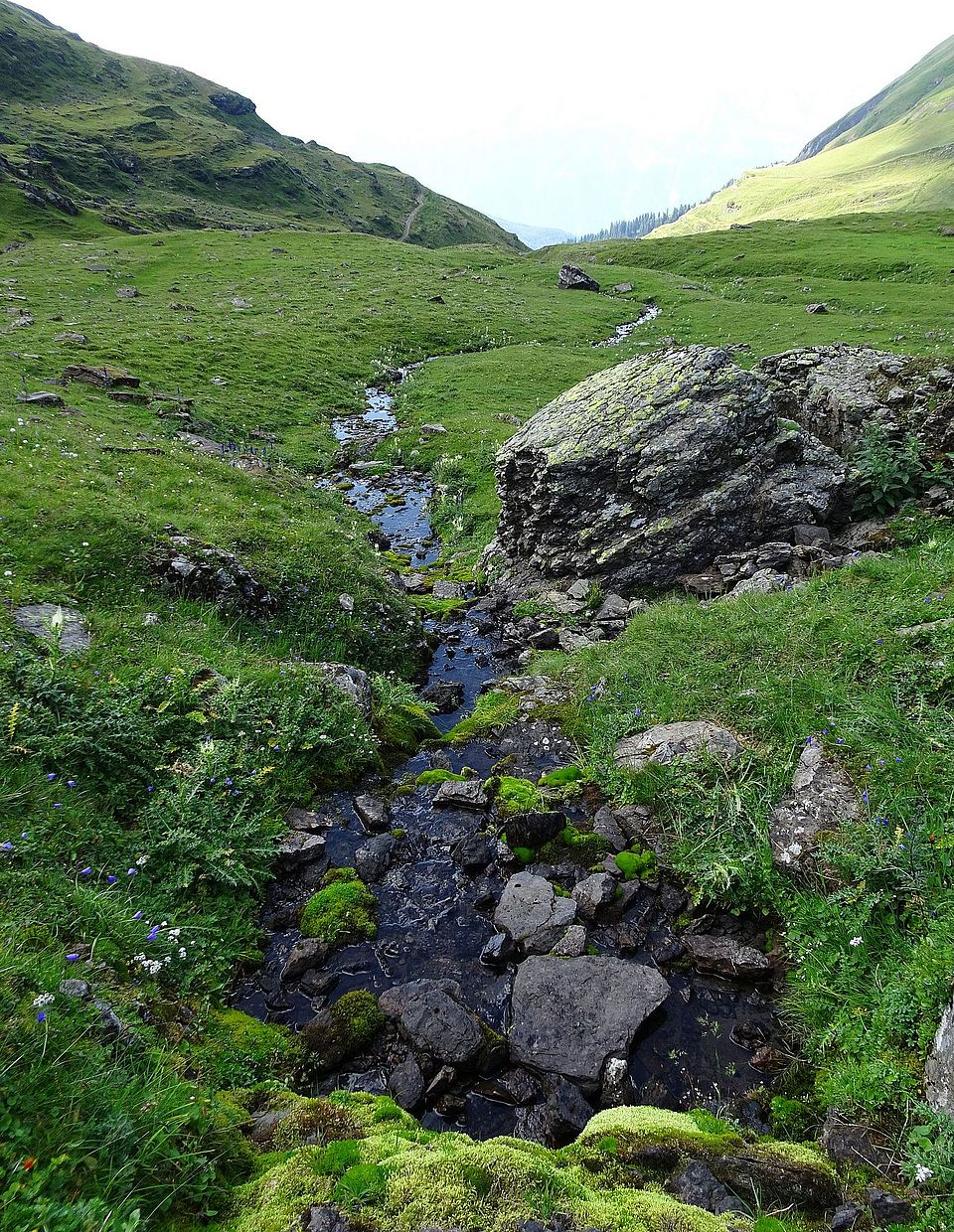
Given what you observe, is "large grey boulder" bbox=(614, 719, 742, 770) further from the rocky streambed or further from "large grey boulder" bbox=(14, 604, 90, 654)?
"large grey boulder" bbox=(14, 604, 90, 654)

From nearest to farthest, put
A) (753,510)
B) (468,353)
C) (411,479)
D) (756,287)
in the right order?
(753,510), (411,479), (468,353), (756,287)

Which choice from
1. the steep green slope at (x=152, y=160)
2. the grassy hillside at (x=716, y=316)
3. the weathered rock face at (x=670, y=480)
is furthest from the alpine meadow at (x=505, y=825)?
the steep green slope at (x=152, y=160)

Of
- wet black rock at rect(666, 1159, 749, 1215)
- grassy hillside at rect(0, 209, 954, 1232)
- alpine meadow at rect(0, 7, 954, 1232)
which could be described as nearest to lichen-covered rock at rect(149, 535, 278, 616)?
alpine meadow at rect(0, 7, 954, 1232)

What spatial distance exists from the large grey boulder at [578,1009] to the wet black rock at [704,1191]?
5.09 feet

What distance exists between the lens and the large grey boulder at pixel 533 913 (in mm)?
8172

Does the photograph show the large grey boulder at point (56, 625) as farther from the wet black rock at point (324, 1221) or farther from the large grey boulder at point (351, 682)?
the wet black rock at point (324, 1221)

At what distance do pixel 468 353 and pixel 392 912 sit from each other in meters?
→ 52.2

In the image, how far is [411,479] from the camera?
31.1 meters

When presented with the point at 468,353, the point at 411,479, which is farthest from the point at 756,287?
the point at 411,479

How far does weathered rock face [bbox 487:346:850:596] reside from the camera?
17.5 metres

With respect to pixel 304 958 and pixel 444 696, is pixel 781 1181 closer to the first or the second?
pixel 304 958

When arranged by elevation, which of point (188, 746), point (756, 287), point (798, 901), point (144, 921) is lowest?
point (798, 901)

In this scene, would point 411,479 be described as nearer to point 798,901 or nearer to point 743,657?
point 743,657

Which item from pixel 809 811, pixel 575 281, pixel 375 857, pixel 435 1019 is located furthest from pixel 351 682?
pixel 575 281
